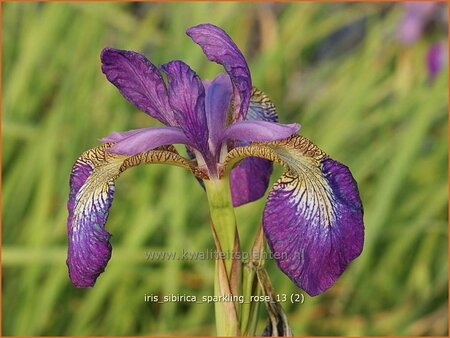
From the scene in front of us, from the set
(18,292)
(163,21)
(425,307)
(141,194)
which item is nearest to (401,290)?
(425,307)

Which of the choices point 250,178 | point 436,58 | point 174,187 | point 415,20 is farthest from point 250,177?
point 415,20

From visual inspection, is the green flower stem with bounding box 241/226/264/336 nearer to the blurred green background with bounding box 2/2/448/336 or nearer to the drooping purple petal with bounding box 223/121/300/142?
the drooping purple petal with bounding box 223/121/300/142

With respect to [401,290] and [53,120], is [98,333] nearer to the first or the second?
[53,120]

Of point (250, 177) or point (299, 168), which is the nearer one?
point (299, 168)

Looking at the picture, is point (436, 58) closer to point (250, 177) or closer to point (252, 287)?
point (250, 177)

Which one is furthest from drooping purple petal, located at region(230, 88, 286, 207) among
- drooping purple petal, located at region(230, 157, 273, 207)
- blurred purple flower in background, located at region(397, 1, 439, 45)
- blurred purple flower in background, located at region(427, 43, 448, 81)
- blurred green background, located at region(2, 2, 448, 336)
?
blurred purple flower in background, located at region(397, 1, 439, 45)

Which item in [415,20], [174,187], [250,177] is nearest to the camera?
[250,177]

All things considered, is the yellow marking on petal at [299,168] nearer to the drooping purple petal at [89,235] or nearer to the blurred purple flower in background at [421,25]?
the drooping purple petal at [89,235]
